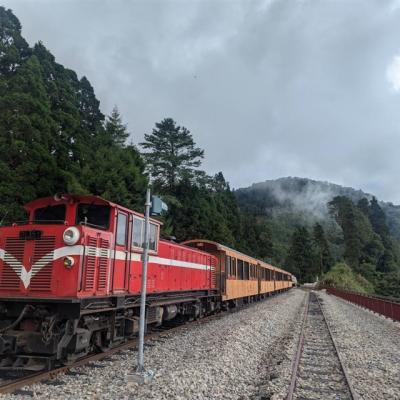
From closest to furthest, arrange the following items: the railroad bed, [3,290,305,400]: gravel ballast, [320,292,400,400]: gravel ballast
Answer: [3,290,305,400]: gravel ballast < the railroad bed < [320,292,400,400]: gravel ballast

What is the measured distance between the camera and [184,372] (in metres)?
7.68

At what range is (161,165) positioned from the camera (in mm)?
46625

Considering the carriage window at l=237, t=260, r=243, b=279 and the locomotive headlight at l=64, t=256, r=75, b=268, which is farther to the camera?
the carriage window at l=237, t=260, r=243, b=279

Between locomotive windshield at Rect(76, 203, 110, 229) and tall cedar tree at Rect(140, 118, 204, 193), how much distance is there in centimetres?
3700

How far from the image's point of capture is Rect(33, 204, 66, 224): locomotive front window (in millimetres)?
8484

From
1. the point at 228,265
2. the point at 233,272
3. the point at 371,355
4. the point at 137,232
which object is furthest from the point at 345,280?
the point at 137,232

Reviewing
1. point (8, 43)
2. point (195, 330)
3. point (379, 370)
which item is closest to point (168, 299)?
point (195, 330)

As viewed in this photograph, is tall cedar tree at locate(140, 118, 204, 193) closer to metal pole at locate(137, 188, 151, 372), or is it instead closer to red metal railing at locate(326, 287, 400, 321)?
red metal railing at locate(326, 287, 400, 321)

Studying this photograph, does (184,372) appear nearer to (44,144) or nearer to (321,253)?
(44,144)

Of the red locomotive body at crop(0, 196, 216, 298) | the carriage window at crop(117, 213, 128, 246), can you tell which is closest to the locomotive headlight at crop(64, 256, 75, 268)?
the red locomotive body at crop(0, 196, 216, 298)

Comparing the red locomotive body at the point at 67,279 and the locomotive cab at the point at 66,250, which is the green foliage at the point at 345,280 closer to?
the red locomotive body at the point at 67,279

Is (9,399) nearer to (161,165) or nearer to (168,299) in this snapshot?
(168,299)

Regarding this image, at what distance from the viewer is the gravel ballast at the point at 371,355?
24.3 ft

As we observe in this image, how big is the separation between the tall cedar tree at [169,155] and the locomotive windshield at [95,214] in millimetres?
37005
